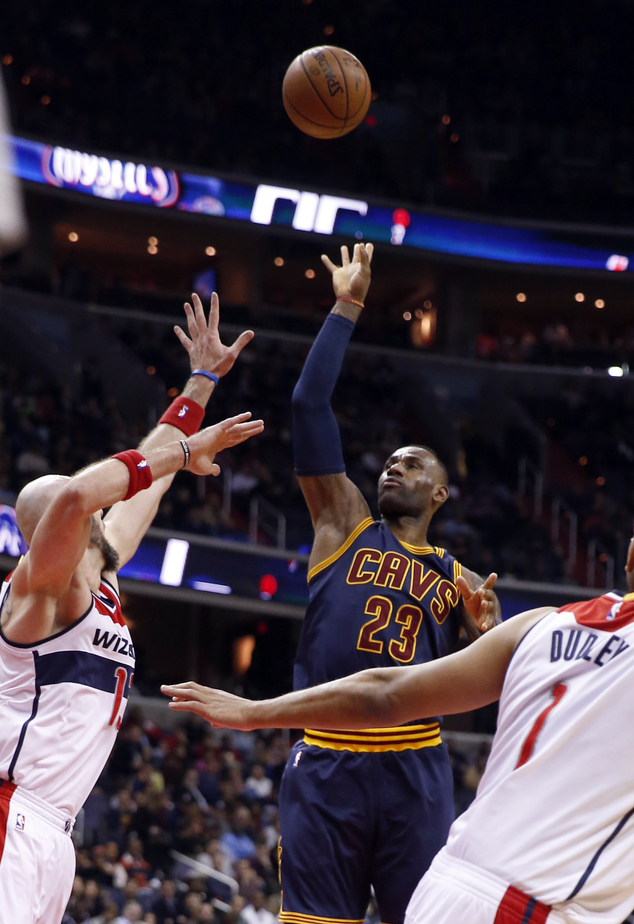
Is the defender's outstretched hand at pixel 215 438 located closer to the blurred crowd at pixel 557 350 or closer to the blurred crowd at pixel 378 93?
the blurred crowd at pixel 378 93

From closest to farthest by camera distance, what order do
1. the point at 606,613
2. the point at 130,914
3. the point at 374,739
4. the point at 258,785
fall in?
the point at 606,613 < the point at 374,739 < the point at 130,914 < the point at 258,785

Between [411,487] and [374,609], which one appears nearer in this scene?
[374,609]

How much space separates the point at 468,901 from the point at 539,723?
45 centimetres

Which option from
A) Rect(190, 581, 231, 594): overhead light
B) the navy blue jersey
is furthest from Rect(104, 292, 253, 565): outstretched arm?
Rect(190, 581, 231, 594): overhead light

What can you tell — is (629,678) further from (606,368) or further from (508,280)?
(508,280)

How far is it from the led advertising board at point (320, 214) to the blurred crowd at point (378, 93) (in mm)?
596

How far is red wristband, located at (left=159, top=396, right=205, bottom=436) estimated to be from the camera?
527 cm

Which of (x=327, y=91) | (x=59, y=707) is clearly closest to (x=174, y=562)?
(x=327, y=91)

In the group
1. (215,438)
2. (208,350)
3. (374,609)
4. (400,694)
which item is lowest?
(400,694)

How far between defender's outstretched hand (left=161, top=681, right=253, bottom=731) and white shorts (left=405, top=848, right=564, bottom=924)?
1.96ft

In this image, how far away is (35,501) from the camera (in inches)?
163

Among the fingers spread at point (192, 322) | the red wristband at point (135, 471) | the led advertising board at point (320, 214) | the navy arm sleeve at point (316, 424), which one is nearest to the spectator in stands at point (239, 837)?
the fingers spread at point (192, 322)

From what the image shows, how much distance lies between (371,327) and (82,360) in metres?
7.01

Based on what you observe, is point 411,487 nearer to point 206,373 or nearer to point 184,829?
point 206,373
